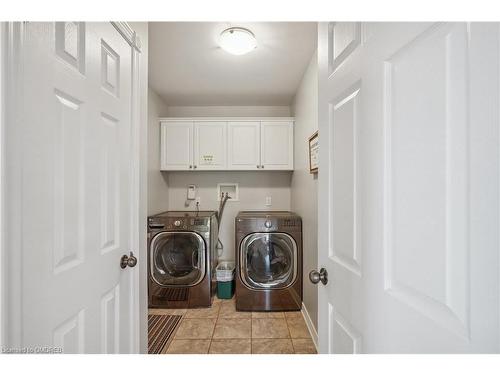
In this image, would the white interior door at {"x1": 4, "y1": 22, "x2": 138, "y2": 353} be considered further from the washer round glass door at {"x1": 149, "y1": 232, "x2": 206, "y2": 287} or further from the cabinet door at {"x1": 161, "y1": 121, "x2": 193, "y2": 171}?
the cabinet door at {"x1": 161, "y1": 121, "x2": 193, "y2": 171}

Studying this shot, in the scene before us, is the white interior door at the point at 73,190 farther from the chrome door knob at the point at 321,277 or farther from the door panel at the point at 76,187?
the chrome door knob at the point at 321,277

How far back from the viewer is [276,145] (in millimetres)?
3197

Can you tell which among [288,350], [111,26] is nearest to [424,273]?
[111,26]

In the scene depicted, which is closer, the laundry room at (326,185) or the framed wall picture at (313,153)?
the laundry room at (326,185)

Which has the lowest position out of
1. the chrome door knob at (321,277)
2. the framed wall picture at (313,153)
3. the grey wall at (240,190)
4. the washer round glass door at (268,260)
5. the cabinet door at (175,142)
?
the washer round glass door at (268,260)

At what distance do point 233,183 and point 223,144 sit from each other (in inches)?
23.1

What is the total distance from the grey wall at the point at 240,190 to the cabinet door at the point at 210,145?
283mm

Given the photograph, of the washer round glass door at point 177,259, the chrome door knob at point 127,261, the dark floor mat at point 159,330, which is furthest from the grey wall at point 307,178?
the chrome door knob at point 127,261

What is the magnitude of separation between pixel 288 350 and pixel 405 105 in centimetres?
206

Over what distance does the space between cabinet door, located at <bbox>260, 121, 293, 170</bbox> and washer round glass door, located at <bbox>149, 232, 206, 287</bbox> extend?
1296 millimetres

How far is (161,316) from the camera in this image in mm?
2549

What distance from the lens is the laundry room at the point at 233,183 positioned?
2.08 m

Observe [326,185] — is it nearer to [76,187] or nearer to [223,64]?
[76,187]

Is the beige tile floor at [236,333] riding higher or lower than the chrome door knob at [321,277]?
lower
